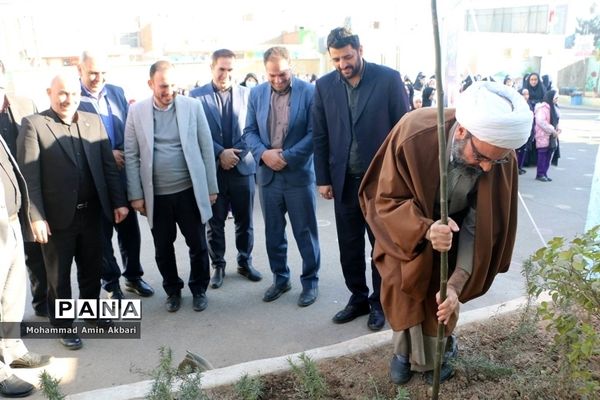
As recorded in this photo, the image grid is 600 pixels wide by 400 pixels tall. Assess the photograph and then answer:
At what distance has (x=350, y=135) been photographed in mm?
3430

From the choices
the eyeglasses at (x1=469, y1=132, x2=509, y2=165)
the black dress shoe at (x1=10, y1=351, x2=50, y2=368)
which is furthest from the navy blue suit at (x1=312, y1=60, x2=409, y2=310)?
the black dress shoe at (x1=10, y1=351, x2=50, y2=368)

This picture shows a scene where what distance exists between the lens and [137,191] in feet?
12.3

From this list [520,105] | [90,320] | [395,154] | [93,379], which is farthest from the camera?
[90,320]

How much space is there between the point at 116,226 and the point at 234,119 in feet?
4.28

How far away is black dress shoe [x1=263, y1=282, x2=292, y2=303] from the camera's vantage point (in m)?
4.12

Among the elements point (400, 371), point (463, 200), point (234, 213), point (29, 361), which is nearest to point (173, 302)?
point (234, 213)

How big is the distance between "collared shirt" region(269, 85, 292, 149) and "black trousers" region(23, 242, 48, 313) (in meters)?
1.88

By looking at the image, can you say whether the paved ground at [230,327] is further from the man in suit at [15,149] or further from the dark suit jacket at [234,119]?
the dark suit jacket at [234,119]

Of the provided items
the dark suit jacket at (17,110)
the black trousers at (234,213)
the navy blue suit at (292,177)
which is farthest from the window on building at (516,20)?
the dark suit jacket at (17,110)

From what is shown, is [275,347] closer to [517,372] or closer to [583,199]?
[517,372]

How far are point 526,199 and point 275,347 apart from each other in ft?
17.5

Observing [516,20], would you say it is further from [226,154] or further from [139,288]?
[139,288]

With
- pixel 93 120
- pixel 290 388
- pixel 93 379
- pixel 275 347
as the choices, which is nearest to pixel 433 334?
pixel 290 388

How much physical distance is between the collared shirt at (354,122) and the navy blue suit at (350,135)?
0.04 feet
